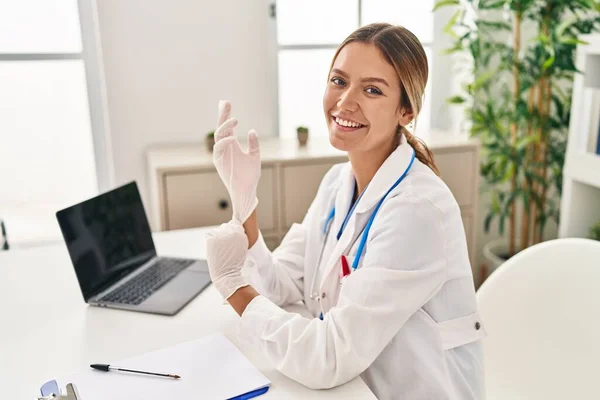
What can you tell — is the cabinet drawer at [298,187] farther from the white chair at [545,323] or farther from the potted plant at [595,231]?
the potted plant at [595,231]

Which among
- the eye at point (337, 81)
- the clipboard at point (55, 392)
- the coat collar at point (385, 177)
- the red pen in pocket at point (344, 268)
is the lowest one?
the clipboard at point (55, 392)

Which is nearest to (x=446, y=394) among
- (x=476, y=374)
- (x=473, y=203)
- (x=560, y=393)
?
(x=476, y=374)

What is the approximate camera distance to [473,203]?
2502 mm

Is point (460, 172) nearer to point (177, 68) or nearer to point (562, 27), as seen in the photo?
point (562, 27)

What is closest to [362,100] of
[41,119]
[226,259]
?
[226,259]

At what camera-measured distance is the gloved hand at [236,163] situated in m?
1.25

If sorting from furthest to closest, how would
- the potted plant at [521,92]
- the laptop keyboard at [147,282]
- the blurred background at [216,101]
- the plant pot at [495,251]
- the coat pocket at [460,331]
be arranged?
the plant pot at [495,251]
the potted plant at [521,92]
the blurred background at [216,101]
the laptop keyboard at [147,282]
the coat pocket at [460,331]

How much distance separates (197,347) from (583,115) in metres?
1.82

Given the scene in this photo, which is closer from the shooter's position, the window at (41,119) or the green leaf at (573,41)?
the green leaf at (573,41)

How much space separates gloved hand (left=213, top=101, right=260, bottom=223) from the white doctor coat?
243 mm

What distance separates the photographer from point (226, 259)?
117 centimetres

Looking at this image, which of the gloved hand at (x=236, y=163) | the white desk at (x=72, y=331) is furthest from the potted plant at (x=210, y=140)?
the gloved hand at (x=236, y=163)

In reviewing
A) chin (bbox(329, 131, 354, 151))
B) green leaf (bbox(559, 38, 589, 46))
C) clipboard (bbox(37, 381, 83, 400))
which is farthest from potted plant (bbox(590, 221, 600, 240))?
clipboard (bbox(37, 381, 83, 400))

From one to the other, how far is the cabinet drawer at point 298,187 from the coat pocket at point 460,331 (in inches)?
46.2
